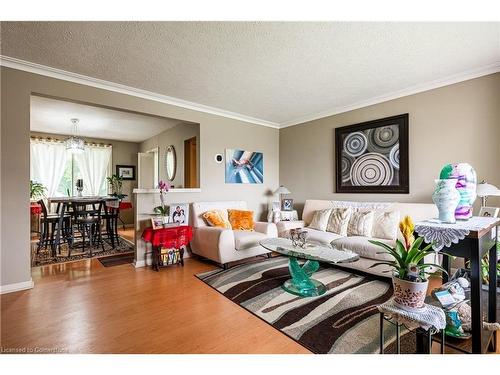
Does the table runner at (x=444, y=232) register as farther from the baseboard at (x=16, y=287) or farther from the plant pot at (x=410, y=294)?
the baseboard at (x=16, y=287)

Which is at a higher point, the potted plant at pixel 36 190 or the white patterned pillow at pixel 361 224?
the potted plant at pixel 36 190

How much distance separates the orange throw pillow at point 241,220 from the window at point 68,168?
4530 mm

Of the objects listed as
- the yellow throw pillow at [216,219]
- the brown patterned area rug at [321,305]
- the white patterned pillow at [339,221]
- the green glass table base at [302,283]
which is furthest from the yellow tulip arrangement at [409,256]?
the yellow throw pillow at [216,219]

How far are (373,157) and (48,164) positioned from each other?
712cm

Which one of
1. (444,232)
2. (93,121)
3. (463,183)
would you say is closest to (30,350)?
(444,232)

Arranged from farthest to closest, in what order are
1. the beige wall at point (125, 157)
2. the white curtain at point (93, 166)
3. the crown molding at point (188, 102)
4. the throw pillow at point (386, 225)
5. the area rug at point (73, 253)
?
the beige wall at point (125, 157)
the white curtain at point (93, 166)
the area rug at point (73, 253)
the throw pillow at point (386, 225)
the crown molding at point (188, 102)

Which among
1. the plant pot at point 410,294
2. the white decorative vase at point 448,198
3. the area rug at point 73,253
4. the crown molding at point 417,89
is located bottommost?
the area rug at point 73,253

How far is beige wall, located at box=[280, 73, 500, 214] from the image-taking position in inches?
107

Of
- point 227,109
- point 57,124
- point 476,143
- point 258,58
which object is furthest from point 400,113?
point 57,124

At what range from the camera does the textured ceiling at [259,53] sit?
6.64 ft

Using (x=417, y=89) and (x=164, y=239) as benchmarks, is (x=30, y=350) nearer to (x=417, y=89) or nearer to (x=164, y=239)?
(x=164, y=239)

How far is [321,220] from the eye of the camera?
3684 mm
